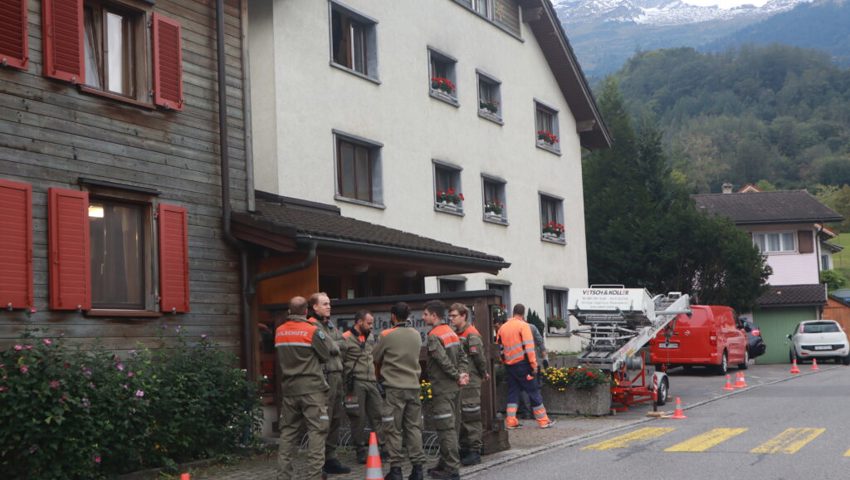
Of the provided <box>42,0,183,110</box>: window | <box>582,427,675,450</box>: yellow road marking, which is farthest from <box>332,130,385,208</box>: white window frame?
<box>582,427,675,450</box>: yellow road marking

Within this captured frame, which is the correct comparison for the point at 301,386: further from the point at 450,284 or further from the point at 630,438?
the point at 450,284

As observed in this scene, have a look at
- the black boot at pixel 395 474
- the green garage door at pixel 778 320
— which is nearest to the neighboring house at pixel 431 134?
the black boot at pixel 395 474

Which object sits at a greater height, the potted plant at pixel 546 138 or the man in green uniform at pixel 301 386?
the potted plant at pixel 546 138

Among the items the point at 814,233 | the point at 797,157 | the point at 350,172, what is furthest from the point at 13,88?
the point at 797,157

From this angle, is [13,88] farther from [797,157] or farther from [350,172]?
[797,157]

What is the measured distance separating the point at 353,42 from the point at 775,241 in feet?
130

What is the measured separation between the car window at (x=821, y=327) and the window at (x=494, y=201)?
15.6 meters

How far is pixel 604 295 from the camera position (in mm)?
19766

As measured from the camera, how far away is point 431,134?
23.4m

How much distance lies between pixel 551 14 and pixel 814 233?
31.9m

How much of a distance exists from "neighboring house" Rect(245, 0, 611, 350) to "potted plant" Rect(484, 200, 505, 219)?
0.27ft

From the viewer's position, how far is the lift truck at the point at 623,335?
1894 cm

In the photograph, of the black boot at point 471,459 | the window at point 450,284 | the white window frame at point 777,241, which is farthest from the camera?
the white window frame at point 777,241

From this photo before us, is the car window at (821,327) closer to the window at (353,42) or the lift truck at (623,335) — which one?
the lift truck at (623,335)
